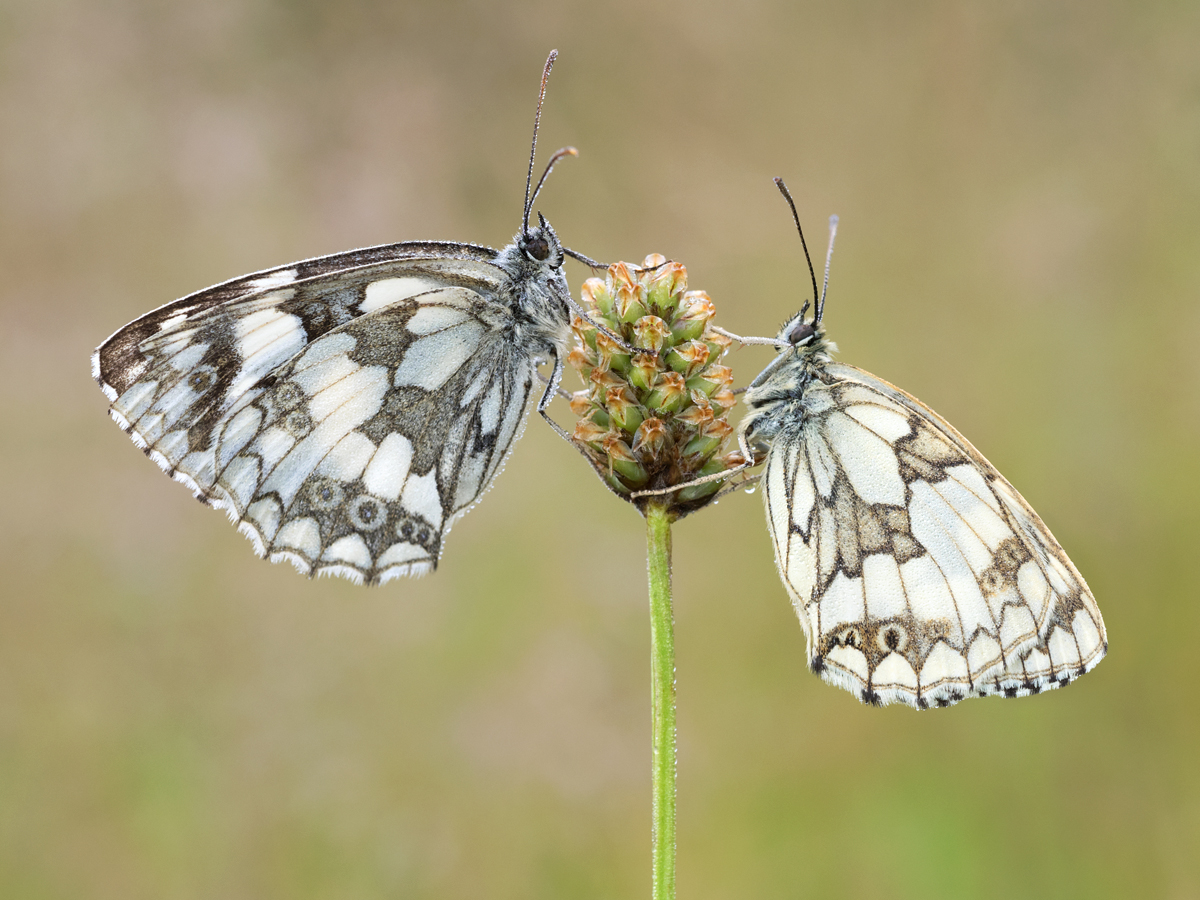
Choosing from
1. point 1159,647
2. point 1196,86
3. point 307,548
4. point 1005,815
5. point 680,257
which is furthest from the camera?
point 680,257

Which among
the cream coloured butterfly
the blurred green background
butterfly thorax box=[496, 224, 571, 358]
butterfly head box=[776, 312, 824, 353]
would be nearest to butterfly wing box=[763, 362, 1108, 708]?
the cream coloured butterfly

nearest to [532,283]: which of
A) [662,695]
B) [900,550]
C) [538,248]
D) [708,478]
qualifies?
[538,248]

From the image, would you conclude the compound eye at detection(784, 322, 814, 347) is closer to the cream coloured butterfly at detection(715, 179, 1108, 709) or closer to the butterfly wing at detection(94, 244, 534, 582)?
the cream coloured butterfly at detection(715, 179, 1108, 709)

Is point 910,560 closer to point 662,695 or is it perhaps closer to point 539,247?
point 662,695

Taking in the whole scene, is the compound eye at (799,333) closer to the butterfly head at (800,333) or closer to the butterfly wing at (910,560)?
the butterfly head at (800,333)

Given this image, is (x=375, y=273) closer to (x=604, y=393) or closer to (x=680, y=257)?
(x=604, y=393)

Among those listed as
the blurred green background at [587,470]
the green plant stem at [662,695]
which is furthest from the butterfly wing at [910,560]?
the blurred green background at [587,470]

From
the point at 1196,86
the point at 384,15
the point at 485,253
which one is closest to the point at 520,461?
the point at 485,253
